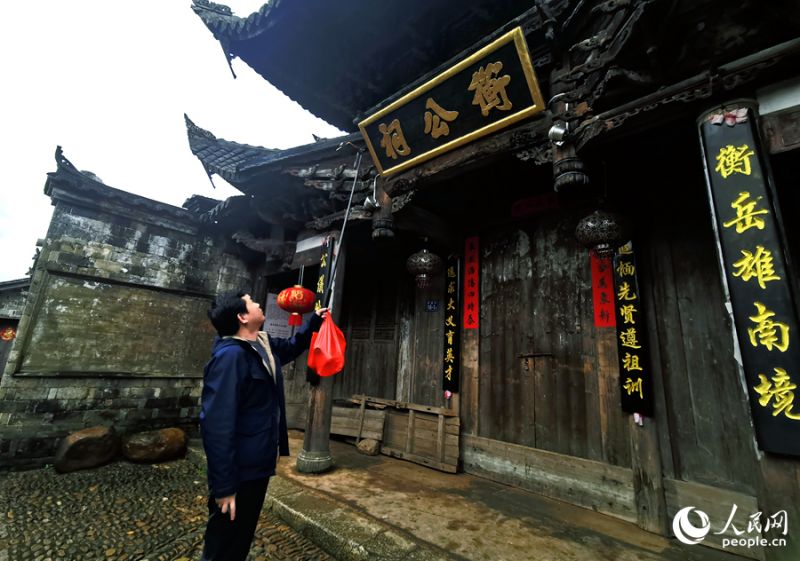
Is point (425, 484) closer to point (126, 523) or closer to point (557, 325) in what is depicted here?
point (557, 325)

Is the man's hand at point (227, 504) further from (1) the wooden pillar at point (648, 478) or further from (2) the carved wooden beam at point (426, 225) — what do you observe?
(1) the wooden pillar at point (648, 478)

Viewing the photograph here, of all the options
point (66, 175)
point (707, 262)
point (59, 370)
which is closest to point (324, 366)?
point (707, 262)

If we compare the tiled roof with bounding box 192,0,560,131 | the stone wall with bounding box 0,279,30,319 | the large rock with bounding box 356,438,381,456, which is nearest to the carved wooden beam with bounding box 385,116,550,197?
the tiled roof with bounding box 192,0,560,131

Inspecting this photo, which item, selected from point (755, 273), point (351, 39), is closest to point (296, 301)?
point (351, 39)

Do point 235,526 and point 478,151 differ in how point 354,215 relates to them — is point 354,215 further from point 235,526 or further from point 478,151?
point 235,526

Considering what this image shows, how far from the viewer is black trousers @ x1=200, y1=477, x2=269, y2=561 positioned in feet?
7.12

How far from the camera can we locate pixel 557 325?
492cm

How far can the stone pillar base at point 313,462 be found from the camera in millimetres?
5113

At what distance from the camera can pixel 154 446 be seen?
6.31 m

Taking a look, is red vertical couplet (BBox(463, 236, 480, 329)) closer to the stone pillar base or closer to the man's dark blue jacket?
the stone pillar base

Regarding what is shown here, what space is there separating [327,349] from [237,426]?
53.4 inches

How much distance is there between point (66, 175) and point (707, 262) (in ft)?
35.1

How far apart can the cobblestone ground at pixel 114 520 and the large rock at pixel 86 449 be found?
16 cm

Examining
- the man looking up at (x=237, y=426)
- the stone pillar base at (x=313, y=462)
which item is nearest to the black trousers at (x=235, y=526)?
the man looking up at (x=237, y=426)
